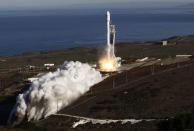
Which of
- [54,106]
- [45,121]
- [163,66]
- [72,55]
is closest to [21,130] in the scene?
[45,121]

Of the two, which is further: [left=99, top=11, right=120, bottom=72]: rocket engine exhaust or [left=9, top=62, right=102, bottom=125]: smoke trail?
[left=99, top=11, right=120, bottom=72]: rocket engine exhaust

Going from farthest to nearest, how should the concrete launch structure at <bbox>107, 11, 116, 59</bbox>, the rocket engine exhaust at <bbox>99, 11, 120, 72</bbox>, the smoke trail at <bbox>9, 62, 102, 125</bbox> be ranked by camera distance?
the rocket engine exhaust at <bbox>99, 11, 120, 72</bbox> → the concrete launch structure at <bbox>107, 11, 116, 59</bbox> → the smoke trail at <bbox>9, 62, 102, 125</bbox>

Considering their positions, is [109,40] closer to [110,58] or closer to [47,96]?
[110,58]

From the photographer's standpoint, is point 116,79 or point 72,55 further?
point 72,55

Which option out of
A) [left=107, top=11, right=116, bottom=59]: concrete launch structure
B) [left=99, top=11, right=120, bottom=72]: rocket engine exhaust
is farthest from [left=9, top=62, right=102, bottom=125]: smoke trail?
[left=99, top=11, right=120, bottom=72]: rocket engine exhaust

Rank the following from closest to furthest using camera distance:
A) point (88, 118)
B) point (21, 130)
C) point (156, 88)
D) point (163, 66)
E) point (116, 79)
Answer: point (21, 130), point (88, 118), point (156, 88), point (116, 79), point (163, 66)

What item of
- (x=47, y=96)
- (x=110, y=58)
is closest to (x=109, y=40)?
(x=110, y=58)

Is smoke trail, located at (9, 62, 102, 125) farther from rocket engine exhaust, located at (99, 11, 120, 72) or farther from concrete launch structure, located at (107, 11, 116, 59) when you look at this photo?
rocket engine exhaust, located at (99, 11, 120, 72)

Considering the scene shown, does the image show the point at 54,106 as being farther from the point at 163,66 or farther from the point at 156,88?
the point at 163,66
